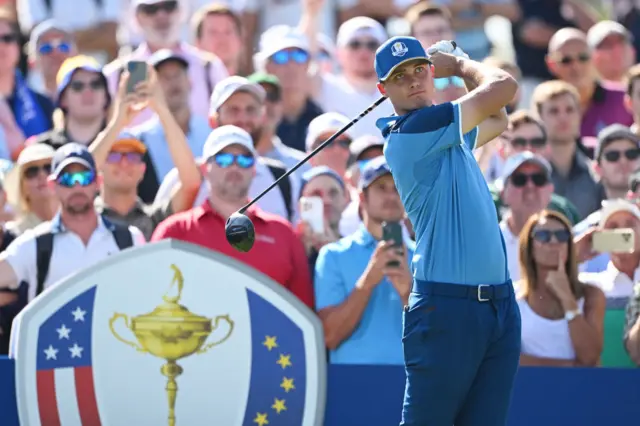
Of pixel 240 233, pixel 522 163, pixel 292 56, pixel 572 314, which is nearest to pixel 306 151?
pixel 292 56

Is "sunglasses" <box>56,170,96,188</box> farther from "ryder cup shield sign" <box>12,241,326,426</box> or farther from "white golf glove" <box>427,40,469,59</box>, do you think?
"white golf glove" <box>427,40,469,59</box>

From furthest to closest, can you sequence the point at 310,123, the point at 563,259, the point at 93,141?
the point at 310,123, the point at 93,141, the point at 563,259

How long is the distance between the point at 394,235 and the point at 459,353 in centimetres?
215

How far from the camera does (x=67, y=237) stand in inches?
300

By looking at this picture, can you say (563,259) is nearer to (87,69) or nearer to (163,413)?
(163,413)

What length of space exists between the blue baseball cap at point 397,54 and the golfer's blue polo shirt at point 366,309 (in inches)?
95.5

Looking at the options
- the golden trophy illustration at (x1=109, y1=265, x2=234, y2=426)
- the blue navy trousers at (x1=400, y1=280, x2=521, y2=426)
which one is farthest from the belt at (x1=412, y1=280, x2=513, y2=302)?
the golden trophy illustration at (x1=109, y1=265, x2=234, y2=426)

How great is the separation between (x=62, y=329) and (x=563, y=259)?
2.64 m

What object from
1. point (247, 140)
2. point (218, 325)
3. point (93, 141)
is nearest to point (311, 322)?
point (218, 325)

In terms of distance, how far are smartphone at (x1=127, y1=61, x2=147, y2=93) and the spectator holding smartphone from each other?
75.0 inches

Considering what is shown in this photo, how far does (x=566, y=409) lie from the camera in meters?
7.07

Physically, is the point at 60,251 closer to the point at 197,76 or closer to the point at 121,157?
the point at 121,157

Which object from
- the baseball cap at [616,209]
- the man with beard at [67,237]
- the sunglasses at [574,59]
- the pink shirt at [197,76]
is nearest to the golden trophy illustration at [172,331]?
the man with beard at [67,237]

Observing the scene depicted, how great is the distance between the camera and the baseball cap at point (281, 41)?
9906 millimetres
